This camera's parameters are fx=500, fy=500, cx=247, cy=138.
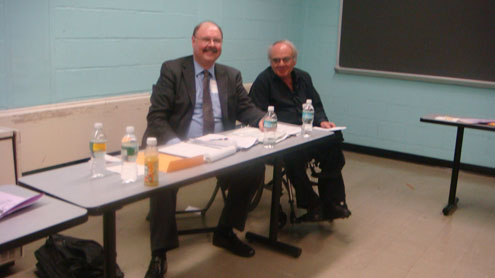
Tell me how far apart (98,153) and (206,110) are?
1059 millimetres

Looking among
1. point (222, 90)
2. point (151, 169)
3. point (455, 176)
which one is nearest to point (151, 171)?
point (151, 169)

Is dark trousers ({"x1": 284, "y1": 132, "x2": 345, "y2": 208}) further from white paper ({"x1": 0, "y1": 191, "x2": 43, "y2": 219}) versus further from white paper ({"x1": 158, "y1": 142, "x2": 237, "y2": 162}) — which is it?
white paper ({"x1": 0, "y1": 191, "x2": 43, "y2": 219})

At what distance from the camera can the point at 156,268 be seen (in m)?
2.45

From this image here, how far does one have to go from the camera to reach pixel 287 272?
2.63 m

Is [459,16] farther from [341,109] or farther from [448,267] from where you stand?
[448,267]

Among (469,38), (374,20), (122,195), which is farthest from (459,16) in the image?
(122,195)

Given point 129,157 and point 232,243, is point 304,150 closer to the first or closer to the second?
point 232,243

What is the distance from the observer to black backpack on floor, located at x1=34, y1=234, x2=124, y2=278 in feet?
7.79

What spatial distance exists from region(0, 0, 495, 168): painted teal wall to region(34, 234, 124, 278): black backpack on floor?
1.01 metres

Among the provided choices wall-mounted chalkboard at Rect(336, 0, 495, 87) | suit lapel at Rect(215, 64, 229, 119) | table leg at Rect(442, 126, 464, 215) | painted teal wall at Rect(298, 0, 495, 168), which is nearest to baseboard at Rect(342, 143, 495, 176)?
painted teal wall at Rect(298, 0, 495, 168)

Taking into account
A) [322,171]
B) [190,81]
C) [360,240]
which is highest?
[190,81]

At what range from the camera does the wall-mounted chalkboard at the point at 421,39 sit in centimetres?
435

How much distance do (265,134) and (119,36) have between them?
5.02ft

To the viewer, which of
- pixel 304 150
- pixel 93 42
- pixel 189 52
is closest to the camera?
pixel 304 150
